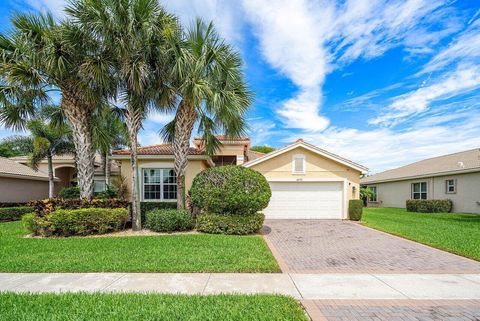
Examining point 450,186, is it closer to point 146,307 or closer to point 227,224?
point 227,224

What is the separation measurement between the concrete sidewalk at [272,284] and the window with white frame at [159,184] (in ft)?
30.4

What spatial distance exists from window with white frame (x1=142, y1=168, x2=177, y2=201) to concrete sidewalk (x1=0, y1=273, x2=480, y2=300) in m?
9.27

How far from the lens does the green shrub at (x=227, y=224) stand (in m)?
10.5

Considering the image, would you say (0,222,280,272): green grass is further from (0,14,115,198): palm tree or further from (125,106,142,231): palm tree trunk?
(0,14,115,198): palm tree

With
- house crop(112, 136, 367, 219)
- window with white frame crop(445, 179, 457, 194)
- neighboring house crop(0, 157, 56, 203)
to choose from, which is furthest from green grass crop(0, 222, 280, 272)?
window with white frame crop(445, 179, 457, 194)

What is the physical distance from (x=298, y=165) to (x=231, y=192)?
714 cm

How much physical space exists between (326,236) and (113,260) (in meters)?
7.61

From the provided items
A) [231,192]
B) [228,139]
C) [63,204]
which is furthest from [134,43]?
[63,204]

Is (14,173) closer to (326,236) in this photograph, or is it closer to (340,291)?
(326,236)

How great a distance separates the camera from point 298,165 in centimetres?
1625

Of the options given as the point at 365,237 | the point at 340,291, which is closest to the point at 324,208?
the point at 365,237

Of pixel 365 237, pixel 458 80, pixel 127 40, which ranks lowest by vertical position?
pixel 365 237

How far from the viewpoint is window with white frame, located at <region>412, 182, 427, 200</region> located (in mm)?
22984

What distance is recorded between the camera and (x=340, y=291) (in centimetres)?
487
